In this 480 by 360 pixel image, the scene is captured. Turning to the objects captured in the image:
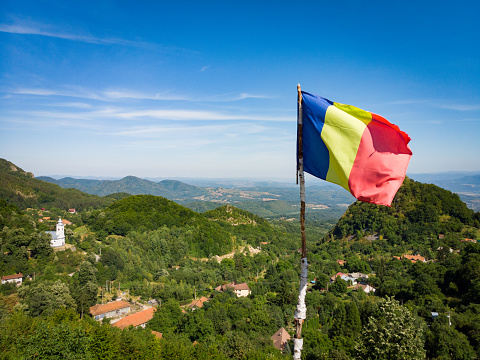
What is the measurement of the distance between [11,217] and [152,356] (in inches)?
1580

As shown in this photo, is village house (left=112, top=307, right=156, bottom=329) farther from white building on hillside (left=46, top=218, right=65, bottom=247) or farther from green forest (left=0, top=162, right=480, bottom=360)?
white building on hillside (left=46, top=218, right=65, bottom=247)

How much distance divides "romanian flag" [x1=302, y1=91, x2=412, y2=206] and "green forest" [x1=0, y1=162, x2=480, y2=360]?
37.9 feet

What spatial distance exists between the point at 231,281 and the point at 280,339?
69.0ft

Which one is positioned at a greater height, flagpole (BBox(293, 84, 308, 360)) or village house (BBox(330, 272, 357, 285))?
flagpole (BBox(293, 84, 308, 360))

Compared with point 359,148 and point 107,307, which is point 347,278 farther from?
point 359,148

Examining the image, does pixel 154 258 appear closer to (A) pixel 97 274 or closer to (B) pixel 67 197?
(A) pixel 97 274

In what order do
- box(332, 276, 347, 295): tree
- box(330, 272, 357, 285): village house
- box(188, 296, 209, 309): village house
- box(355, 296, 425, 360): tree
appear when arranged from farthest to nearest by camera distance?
box(330, 272, 357, 285): village house, box(332, 276, 347, 295): tree, box(188, 296, 209, 309): village house, box(355, 296, 425, 360): tree

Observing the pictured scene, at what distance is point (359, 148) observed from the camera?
501 centimetres

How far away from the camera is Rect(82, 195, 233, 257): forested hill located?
5364 cm

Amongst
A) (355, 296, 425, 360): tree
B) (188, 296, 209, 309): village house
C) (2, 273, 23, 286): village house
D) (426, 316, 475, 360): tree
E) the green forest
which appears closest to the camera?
(355, 296, 425, 360): tree

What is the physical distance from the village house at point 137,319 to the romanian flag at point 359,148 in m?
27.7

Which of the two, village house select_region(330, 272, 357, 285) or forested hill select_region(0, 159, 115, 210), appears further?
forested hill select_region(0, 159, 115, 210)


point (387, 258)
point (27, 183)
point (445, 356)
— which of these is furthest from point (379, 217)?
point (27, 183)

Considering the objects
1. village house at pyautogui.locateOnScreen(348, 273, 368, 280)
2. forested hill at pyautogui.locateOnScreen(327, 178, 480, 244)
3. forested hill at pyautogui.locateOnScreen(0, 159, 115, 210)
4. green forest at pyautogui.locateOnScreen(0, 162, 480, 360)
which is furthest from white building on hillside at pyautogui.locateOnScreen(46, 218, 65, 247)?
forested hill at pyautogui.locateOnScreen(327, 178, 480, 244)
